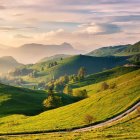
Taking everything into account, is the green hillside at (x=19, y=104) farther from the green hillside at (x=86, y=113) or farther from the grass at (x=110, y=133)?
the grass at (x=110, y=133)

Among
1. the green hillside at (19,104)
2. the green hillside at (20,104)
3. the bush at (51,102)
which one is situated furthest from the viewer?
the bush at (51,102)

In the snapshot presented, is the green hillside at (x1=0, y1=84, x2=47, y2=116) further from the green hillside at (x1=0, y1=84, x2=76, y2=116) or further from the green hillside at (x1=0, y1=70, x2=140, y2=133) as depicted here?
the green hillside at (x1=0, y1=70, x2=140, y2=133)

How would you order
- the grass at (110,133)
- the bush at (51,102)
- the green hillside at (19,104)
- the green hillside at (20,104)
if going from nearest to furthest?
the grass at (110,133)
the green hillside at (20,104)
the green hillside at (19,104)
the bush at (51,102)

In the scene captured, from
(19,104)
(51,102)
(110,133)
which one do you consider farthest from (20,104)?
(110,133)

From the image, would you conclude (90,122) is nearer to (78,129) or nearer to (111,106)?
(78,129)

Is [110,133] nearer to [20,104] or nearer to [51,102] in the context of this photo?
[51,102]

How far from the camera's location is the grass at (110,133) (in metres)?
62.2

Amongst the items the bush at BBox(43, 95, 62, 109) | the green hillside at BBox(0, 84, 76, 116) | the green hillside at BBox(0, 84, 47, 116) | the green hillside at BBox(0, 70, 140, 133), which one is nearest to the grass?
the green hillside at BBox(0, 70, 140, 133)

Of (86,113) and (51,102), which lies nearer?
(86,113)

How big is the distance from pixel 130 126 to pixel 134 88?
1630 inches

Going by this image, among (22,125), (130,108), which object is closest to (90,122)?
(130,108)

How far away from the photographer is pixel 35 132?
291 ft

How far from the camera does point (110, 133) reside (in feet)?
219

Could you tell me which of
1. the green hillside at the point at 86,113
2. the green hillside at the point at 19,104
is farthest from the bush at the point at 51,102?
the green hillside at the point at 86,113
